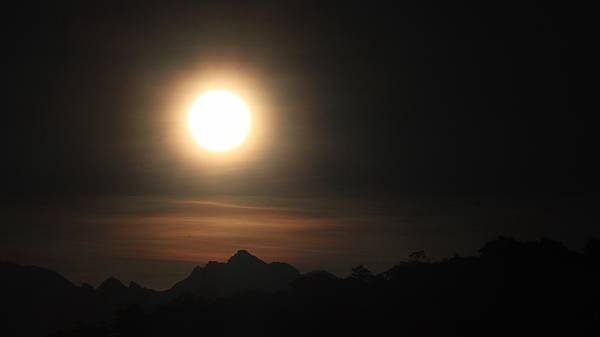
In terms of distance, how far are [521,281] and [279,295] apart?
4947 cm

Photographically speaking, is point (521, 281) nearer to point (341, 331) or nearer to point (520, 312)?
point (520, 312)

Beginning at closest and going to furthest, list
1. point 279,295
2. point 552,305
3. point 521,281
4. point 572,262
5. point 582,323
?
point 582,323 → point 552,305 → point 521,281 → point 572,262 → point 279,295

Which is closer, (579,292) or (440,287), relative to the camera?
(579,292)

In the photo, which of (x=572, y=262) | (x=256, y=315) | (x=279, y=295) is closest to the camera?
(x=572, y=262)

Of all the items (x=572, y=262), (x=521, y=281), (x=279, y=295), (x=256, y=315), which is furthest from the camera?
(x=279, y=295)

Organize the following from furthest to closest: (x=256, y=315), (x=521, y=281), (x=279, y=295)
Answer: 1. (x=279, y=295)
2. (x=256, y=315)
3. (x=521, y=281)

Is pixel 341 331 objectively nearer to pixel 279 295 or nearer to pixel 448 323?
pixel 448 323

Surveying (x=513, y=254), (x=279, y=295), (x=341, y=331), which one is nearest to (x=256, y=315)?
(x=279, y=295)

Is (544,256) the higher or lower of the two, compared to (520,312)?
higher

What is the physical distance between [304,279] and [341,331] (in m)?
33.5

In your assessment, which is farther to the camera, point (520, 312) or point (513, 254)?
point (513, 254)

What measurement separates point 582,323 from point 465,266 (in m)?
33.3

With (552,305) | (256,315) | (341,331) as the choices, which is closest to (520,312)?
(552,305)

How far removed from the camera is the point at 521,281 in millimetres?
119312
